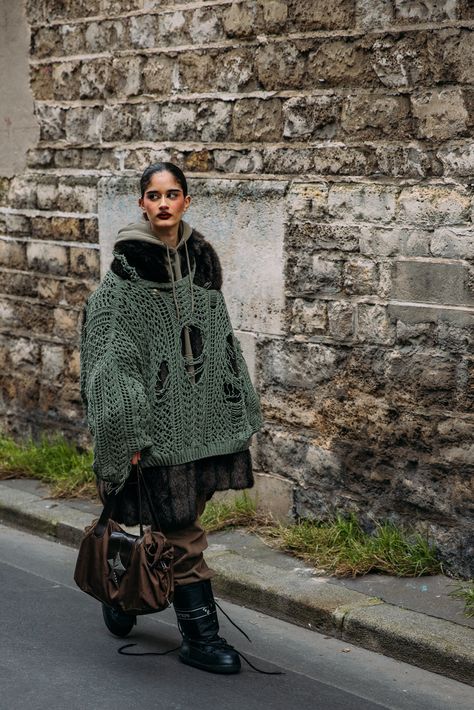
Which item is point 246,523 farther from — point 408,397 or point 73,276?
point 73,276

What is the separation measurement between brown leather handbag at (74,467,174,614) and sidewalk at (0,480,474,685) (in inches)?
38.6

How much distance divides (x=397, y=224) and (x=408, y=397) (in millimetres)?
805

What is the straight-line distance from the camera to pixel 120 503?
4.99 meters

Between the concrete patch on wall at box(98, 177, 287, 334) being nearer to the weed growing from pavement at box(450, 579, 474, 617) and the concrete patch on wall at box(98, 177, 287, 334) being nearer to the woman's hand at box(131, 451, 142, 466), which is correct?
the weed growing from pavement at box(450, 579, 474, 617)

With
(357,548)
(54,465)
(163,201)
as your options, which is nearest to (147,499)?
(163,201)

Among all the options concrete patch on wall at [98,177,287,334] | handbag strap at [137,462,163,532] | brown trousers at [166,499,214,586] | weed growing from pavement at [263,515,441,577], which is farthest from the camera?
concrete patch on wall at [98,177,287,334]

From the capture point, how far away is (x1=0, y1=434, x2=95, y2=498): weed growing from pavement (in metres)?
7.71

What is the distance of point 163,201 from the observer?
4898mm

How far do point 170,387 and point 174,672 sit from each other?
1.10m

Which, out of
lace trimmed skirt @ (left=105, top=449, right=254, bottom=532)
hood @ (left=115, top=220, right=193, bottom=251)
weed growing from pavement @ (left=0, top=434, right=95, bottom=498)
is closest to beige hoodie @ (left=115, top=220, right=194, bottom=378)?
hood @ (left=115, top=220, right=193, bottom=251)

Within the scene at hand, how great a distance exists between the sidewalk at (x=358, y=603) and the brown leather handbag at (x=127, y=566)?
980mm

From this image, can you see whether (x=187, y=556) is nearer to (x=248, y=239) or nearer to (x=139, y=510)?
(x=139, y=510)

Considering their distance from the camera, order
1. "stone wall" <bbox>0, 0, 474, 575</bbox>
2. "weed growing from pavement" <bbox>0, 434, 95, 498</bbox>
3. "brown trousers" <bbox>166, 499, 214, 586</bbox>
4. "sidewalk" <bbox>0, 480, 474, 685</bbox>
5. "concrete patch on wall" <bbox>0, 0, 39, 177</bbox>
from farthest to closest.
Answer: "concrete patch on wall" <bbox>0, 0, 39, 177</bbox>
"weed growing from pavement" <bbox>0, 434, 95, 498</bbox>
"stone wall" <bbox>0, 0, 474, 575</bbox>
"sidewalk" <bbox>0, 480, 474, 685</bbox>
"brown trousers" <bbox>166, 499, 214, 586</bbox>

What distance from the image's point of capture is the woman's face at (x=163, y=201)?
16.1ft
